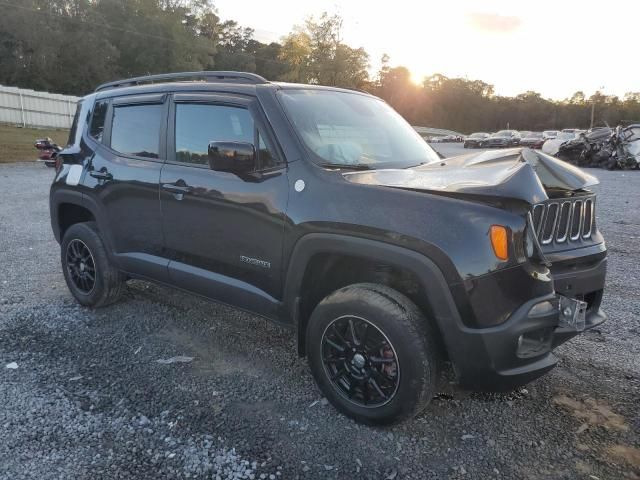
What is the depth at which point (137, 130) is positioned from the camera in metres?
4.18

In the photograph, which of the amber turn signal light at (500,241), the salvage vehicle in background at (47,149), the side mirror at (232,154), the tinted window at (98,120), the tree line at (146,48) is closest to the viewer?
the amber turn signal light at (500,241)

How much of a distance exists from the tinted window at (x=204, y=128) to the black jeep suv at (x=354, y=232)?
0.04 ft

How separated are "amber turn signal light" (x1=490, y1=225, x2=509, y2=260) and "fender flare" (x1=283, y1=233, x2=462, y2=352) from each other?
29 centimetres

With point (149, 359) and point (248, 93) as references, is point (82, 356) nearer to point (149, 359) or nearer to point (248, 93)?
point (149, 359)

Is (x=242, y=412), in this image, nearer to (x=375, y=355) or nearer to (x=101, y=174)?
(x=375, y=355)

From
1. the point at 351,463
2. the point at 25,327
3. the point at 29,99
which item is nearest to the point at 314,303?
the point at 351,463

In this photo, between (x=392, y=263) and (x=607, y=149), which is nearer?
(x=392, y=263)

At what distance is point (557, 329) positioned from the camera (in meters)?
2.69

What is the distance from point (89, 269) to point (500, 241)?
12.0 feet

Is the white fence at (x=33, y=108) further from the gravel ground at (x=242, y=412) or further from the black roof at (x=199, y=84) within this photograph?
the gravel ground at (x=242, y=412)

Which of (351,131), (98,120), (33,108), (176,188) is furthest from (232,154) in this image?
(33,108)

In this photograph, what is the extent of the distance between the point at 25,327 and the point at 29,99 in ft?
101

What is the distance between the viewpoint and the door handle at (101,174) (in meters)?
4.28

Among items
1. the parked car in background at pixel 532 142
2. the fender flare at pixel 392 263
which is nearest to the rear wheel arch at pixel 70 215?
the fender flare at pixel 392 263
